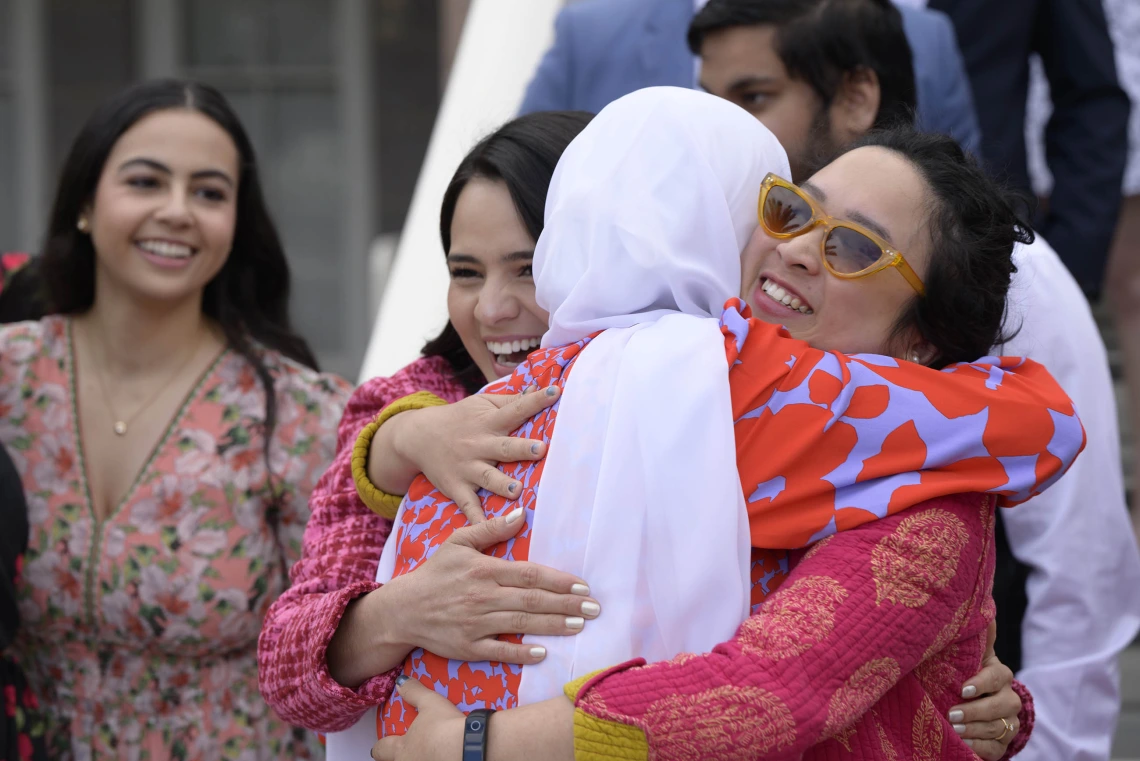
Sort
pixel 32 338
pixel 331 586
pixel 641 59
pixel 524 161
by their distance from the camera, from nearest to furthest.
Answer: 1. pixel 331 586
2. pixel 524 161
3. pixel 32 338
4. pixel 641 59

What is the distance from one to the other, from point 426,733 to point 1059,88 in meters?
3.20

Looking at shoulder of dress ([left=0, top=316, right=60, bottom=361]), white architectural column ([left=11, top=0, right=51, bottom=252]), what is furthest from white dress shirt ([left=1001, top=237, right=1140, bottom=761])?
white architectural column ([left=11, top=0, right=51, bottom=252])

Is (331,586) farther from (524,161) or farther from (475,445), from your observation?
(524,161)

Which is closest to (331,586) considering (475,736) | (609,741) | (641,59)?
(475,736)

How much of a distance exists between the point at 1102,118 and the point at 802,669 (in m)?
2.99

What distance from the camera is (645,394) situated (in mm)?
1657

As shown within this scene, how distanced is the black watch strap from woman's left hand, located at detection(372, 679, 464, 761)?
0.4 inches

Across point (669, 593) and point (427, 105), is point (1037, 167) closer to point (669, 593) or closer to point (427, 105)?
point (669, 593)

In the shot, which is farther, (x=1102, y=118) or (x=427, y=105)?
(x=427, y=105)

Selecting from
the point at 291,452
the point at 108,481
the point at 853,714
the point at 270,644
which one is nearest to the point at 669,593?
the point at 853,714

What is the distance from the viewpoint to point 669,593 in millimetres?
1629

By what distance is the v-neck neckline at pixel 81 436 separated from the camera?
316cm

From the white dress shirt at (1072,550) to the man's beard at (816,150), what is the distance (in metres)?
0.43

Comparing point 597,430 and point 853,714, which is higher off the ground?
point 597,430
